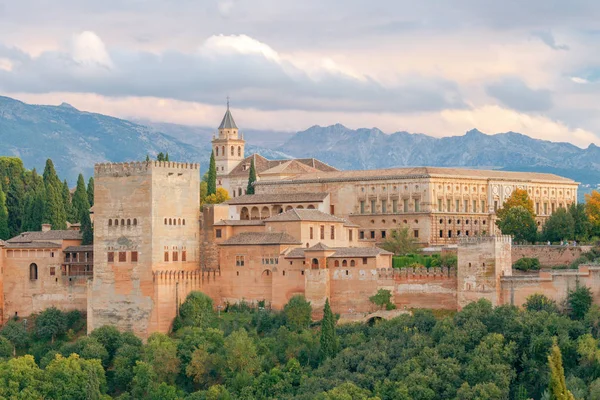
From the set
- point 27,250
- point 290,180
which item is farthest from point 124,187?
point 290,180

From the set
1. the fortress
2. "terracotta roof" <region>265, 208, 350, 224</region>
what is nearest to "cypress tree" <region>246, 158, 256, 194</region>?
the fortress

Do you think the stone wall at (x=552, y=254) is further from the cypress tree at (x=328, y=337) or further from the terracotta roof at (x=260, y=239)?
the cypress tree at (x=328, y=337)

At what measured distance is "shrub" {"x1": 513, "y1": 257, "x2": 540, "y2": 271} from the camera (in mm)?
62062

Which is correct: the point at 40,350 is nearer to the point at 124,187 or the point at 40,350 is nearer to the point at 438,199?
the point at 124,187

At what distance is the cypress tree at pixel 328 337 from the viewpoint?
55.9 m

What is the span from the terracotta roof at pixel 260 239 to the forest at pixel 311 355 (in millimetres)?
2963

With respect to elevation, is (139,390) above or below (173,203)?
below

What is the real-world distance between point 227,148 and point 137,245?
3885 centimetres

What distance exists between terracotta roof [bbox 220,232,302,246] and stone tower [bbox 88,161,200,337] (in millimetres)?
2378

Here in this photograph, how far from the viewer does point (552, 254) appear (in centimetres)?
6362

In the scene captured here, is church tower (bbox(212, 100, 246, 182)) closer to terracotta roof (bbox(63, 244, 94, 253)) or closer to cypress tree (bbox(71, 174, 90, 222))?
cypress tree (bbox(71, 174, 90, 222))

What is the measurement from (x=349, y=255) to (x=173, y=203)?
8.93 m

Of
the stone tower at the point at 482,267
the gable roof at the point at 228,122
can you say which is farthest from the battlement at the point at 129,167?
the gable roof at the point at 228,122

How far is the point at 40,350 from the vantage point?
2498 inches
